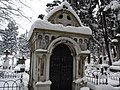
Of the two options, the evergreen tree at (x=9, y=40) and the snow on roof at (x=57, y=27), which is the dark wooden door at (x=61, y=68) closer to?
the snow on roof at (x=57, y=27)

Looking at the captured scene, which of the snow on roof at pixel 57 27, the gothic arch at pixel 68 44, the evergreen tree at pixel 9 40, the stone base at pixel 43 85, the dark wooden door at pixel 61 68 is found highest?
the evergreen tree at pixel 9 40

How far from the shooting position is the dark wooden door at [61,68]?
9727 mm

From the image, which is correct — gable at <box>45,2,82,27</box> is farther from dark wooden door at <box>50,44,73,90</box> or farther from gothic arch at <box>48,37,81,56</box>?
dark wooden door at <box>50,44,73,90</box>

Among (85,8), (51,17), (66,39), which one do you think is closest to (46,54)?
(66,39)

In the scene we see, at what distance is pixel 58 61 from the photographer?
32.3 ft

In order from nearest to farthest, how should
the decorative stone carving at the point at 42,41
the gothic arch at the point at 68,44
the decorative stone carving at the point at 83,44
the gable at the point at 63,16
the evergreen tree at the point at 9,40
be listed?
the decorative stone carving at the point at 42,41 < the gothic arch at the point at 68,44 < the gable at the point at 63,16 < the decorative stone carving at the point at 83,44 < the evergreen tree at the point at 9,40

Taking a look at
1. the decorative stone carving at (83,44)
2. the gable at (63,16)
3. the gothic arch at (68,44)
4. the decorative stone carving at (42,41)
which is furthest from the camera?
the decorative stone carving at (83,44)

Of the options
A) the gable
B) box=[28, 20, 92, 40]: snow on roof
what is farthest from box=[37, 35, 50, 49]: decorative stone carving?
the gable

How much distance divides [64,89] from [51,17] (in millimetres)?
4027

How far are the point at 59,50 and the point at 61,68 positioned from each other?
3.29ft

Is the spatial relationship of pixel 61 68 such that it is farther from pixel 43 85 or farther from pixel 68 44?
pixel 43 85

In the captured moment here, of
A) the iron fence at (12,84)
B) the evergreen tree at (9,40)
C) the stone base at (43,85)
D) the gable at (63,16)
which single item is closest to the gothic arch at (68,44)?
the gable at (63,16)

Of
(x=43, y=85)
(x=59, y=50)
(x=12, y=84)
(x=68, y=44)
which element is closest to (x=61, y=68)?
(x=59, y=50)

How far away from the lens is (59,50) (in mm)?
9945
